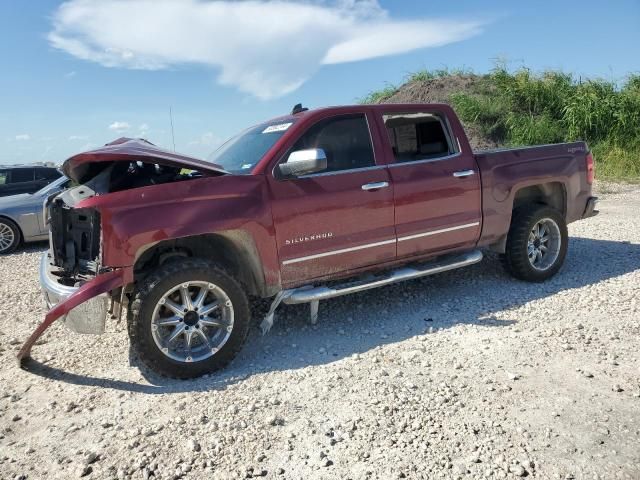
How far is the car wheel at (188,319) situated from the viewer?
356cm

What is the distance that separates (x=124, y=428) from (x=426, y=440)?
1819mm

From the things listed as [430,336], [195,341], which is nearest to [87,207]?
[195,341]

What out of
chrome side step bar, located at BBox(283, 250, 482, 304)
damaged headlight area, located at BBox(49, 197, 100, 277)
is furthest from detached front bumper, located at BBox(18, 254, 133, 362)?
chrome side step bar, located at BBox(283, 250, 482, 304)

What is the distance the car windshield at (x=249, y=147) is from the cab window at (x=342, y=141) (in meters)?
0.24

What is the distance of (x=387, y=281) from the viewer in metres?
4.40

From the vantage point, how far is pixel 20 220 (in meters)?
8.98

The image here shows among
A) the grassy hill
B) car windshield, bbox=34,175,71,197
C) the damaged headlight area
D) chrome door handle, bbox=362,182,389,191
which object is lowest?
the damaged headlight area

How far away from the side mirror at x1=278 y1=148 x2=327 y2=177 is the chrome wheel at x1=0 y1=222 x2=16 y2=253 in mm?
7115

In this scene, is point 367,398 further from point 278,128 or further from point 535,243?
point 535,243

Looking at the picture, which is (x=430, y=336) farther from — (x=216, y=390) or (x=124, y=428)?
(x=124, y=428)

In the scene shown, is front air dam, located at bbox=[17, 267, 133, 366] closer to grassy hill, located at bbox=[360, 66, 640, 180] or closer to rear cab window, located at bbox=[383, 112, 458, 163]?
rear cab window, located at bbox=[383, 112, 458, 163]

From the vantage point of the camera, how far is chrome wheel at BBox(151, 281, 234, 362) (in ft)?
12.0

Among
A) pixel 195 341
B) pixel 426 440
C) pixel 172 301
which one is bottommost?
pixel 426 440

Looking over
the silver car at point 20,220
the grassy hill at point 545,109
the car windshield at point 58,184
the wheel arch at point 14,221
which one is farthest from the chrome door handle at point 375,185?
the grassy hill at point 545,109
